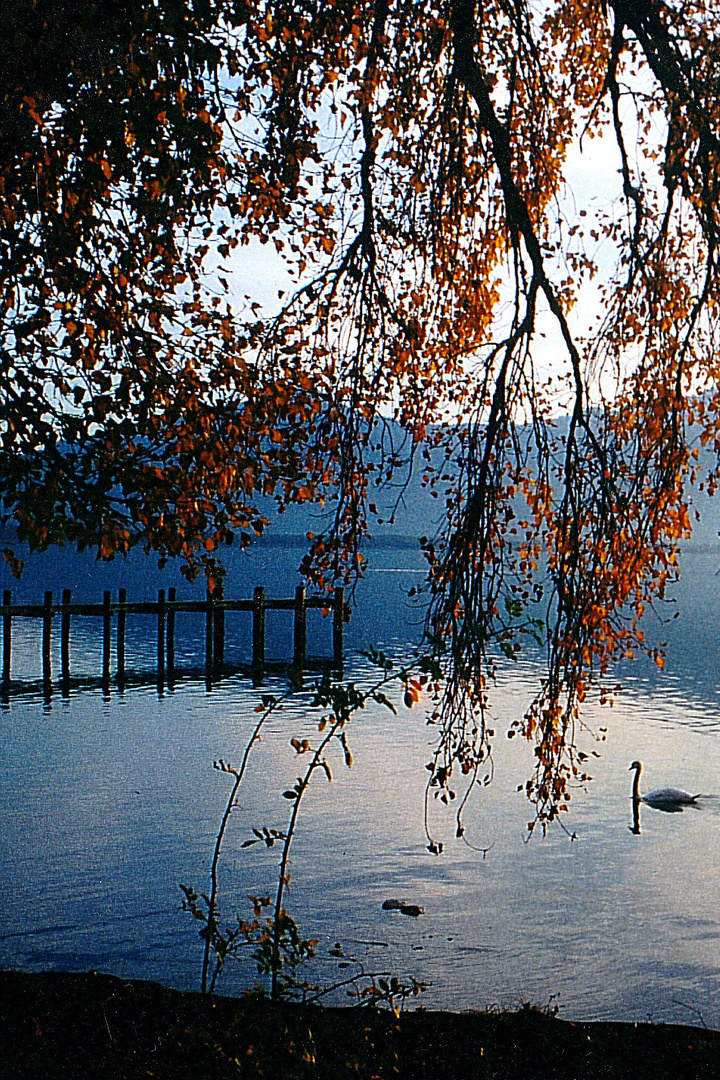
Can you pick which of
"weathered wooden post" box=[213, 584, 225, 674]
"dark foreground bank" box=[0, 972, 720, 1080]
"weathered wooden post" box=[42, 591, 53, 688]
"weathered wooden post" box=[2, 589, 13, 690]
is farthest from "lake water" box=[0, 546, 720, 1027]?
"weathered wooden post" box=[213, 584, 225, 674]

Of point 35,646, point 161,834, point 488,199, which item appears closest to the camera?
point 488,199

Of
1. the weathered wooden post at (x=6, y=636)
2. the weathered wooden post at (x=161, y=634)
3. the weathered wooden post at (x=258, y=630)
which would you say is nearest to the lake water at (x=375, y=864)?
the weathered wooden post at (x=6, y=636)

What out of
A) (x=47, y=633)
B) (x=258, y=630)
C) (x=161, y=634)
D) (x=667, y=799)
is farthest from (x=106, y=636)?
(x=667, y=799)

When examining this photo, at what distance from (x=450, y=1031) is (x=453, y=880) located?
1026 cm

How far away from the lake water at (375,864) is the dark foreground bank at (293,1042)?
13.7 feet

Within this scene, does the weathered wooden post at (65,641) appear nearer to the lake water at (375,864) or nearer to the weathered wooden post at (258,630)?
the lake water at (375,864)

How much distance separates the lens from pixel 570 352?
938 cm

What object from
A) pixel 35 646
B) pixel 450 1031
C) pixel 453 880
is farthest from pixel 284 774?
pixel 35 646

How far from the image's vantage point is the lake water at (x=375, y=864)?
14352mm

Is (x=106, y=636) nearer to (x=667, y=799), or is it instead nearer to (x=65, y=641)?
(x=65, y=641)

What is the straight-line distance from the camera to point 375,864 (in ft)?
64.3

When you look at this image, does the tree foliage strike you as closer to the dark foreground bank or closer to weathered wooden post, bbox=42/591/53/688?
the dark foreground bank

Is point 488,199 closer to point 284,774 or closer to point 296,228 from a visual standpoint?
point 296,228

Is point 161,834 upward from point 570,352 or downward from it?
downward
